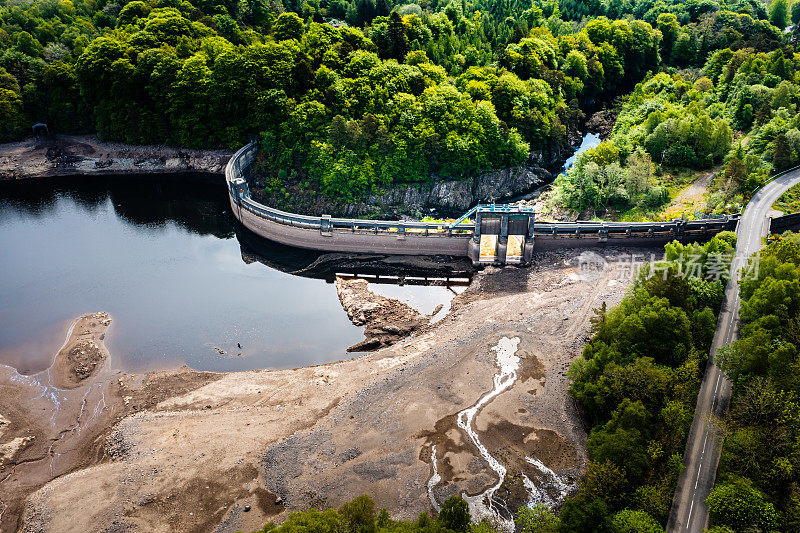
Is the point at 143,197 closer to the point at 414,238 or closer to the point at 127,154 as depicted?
the point at 127,154

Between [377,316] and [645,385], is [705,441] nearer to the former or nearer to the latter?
[645,385]

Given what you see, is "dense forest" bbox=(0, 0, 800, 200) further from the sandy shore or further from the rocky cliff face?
the sandy shore

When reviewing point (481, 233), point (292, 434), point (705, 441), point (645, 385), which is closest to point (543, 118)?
point (481, 233)

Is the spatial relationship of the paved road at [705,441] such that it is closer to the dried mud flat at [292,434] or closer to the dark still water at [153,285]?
the dried mud flat at [292,434]

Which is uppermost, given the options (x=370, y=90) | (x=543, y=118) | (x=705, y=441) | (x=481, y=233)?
(x=370, y=90)

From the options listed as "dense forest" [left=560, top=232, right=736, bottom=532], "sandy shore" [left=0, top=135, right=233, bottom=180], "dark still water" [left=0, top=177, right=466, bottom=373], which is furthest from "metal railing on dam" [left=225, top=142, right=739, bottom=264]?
"sandy shore" [left=0, top=135, right=233, bottom=180]

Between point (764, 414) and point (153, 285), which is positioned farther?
point (153, 285)

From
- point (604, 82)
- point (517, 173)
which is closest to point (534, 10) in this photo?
point (604, 82)

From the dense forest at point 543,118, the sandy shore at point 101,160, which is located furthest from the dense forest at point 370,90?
the sandy shore at point 101,160

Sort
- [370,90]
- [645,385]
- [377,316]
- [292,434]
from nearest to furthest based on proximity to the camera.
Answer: [645,385], [292,434], [377,316], [370,90]
